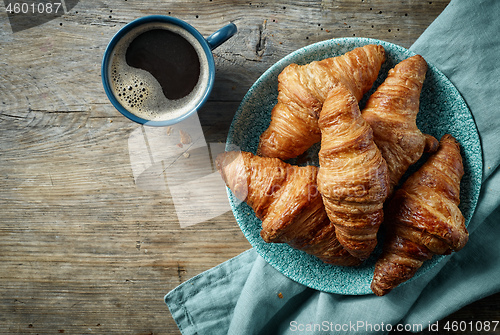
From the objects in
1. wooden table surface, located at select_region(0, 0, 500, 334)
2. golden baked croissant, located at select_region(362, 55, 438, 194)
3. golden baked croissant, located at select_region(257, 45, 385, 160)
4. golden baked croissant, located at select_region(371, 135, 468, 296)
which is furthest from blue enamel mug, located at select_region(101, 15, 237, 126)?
golden baked croissant, located at select_region(371, 135, 468, 296)

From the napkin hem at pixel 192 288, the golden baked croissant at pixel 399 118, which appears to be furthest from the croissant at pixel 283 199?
the napkin hem at pixel 192 288

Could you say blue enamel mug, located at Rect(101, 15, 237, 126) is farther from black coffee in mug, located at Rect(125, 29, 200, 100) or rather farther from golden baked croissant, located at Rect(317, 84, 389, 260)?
golden baked croissant, located at Rect(317, 84, 389, 260)

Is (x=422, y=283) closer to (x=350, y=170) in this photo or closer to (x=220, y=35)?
(x=350, y=170)

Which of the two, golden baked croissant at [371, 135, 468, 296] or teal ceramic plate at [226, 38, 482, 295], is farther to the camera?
teal ceramic plate at [226, 38, 482, 295]

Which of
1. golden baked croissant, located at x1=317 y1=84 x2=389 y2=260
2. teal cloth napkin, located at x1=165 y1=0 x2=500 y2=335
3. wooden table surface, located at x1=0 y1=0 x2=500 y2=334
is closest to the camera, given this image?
golden baked croissant, located at x1=317 y1=84 x2=389 y2=260

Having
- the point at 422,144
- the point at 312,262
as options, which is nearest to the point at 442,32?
the point at 422,144

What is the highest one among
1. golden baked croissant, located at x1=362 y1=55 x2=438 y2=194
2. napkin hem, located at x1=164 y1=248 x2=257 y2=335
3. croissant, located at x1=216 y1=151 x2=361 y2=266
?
golden baked croissant, located at x1=362 y1=55 x2=438 y2=194
